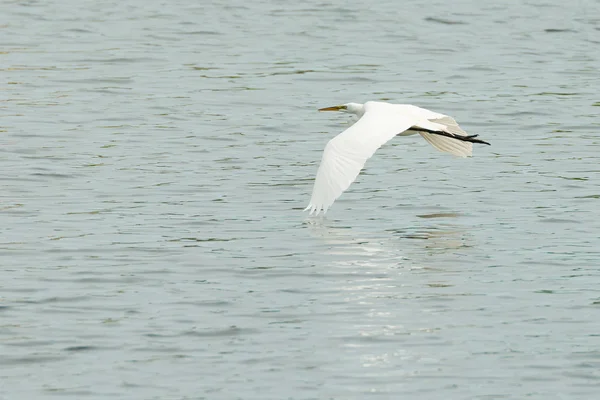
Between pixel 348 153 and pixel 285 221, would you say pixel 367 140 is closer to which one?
pixel 348 153

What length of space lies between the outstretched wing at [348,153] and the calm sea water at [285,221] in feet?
1.69

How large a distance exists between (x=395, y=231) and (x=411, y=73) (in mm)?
9105

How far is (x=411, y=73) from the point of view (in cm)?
2138

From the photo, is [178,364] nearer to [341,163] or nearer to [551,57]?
[341,163]

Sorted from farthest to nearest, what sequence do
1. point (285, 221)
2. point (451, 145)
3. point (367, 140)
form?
point (451, 145)
point (285, 221)
point (367, 140)

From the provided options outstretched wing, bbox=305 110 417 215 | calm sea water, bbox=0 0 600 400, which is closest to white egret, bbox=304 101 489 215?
outstretched wing, bbox=305 110 417 215

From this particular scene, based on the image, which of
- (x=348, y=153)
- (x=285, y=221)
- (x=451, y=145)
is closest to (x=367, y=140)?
(x=348, y=153)

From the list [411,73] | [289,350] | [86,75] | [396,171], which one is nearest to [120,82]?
[86,75]

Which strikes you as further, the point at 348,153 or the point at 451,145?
the point at 451,145

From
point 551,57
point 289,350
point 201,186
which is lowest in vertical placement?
point 551,57

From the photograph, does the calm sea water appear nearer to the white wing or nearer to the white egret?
the white wing

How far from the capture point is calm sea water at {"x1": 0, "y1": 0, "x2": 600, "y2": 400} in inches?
345

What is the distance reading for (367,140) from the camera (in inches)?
476

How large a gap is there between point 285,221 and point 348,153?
4.33 ft
